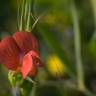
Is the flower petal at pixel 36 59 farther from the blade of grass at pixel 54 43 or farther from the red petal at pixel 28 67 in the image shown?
the blade of grass at pixel 54 43

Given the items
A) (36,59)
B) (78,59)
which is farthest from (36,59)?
(78,59)

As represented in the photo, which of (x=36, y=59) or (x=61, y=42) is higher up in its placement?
(x=36, y=59)

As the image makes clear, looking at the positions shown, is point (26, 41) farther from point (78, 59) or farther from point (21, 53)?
point (78, 59)

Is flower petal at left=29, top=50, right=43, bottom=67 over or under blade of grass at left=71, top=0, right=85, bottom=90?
over

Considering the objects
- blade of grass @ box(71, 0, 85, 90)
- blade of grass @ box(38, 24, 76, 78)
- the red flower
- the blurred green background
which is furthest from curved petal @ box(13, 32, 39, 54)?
blade of grass @ box(71, 0, 85, 90)

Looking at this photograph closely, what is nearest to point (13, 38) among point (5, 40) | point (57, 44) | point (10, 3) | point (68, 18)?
point (5, 40)

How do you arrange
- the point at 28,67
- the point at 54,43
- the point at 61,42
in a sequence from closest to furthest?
the point at 28,67 < the point at 54,43 < the point at 61,42

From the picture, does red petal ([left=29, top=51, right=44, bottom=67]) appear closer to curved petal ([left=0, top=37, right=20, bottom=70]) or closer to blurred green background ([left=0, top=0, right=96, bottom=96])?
curved petal ([left=0, top=37, right=20, bottom=70])
